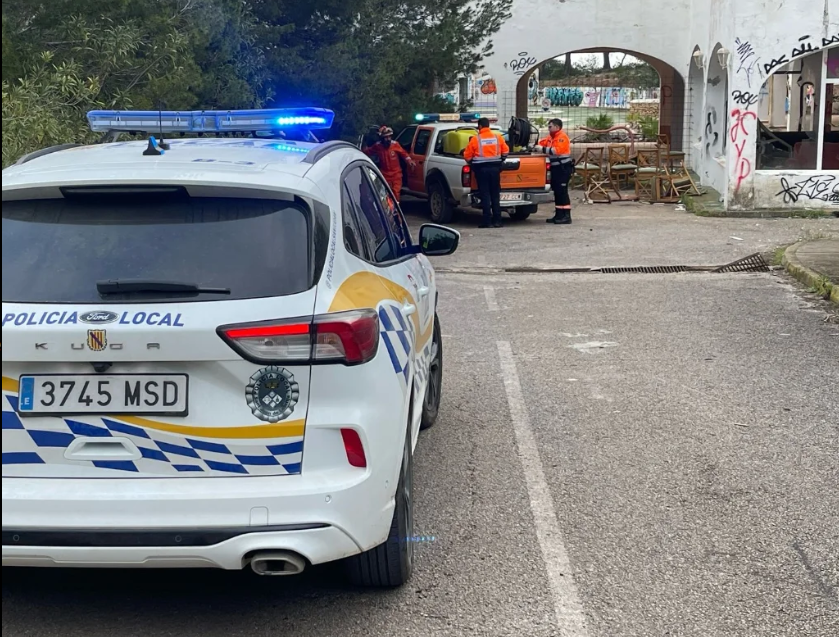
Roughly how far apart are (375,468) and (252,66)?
1102 cm

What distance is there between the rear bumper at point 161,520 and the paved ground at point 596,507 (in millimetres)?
592

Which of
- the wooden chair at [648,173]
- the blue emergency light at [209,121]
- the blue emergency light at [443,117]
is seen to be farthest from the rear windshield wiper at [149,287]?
the wooden chair at [648,173]

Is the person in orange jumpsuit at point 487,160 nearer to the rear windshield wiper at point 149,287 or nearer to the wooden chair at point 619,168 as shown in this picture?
the wooden chair at point 619,168

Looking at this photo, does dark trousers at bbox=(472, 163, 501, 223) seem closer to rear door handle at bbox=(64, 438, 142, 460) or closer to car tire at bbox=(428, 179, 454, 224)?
car tire at bbox=(428, 179, 454, 224)

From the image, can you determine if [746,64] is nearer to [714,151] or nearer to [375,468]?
[714,151]

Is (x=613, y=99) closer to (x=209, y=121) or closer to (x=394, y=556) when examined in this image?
(x=209, y=121)

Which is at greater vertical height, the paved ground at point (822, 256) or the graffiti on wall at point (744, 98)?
the graffiti on wall at point (744, 98)

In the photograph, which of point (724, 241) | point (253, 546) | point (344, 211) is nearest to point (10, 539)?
point (253, 546)

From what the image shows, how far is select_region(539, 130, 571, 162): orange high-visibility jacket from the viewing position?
1767 centimetres

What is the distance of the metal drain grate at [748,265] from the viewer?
12844 mm

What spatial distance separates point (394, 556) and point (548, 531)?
1061mm

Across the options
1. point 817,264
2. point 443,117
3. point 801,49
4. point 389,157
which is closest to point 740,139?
point 801,49

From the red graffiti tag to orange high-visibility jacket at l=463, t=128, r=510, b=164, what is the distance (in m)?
4.21

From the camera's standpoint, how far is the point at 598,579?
4254 mm
